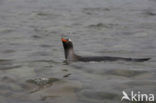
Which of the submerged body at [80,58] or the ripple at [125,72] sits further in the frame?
the submerged body at [80,58]

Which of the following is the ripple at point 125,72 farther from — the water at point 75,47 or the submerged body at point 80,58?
the submerged body at point 80,58

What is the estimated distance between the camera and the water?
22.5ft

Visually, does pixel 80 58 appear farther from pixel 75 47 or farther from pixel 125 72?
pixel 75 47

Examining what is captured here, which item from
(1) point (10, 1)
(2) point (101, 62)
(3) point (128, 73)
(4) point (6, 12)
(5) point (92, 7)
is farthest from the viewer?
(1) point (10, 1)

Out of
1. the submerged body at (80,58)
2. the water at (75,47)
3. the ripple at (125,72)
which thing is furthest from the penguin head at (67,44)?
the ripple at (125,72)

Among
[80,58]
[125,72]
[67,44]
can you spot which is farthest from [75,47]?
[125,72]

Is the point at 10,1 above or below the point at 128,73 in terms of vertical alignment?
above

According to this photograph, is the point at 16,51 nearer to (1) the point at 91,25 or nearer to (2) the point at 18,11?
(1) the point at 91,25

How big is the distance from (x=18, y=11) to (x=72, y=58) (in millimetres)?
11068

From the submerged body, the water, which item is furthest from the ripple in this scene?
the submerged body

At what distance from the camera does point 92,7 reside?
21.4 metres

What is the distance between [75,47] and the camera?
1220 cm

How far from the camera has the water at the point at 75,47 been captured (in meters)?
6.85

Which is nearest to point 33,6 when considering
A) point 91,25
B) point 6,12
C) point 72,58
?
point 6,12
